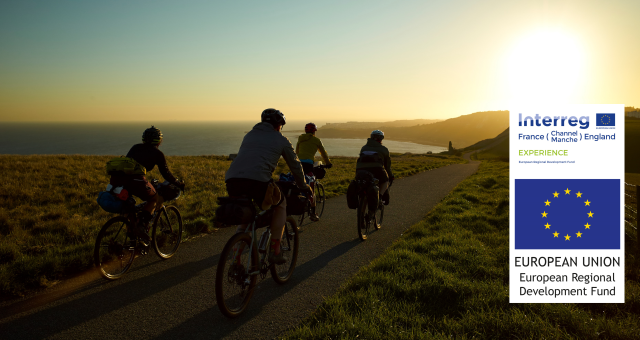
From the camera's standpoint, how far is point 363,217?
7371mm

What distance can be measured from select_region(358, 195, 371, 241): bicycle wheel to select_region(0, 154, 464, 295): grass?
12.2ft

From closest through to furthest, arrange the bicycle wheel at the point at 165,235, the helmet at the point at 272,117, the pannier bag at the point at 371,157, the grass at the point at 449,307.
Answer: the grass at the point at 449,307
the helmet at the point at 272,117
the bicycle wheel at the point at 165,235
the pannier bag at the point at 371,157

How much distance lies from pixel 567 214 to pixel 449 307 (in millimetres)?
2405

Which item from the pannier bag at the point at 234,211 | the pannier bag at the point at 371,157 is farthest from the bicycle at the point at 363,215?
the pannier bag at the point at 234,211

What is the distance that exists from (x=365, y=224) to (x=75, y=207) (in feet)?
30.5

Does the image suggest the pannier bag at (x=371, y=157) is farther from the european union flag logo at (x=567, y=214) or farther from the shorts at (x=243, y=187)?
the shorts at (x=243, y=187)

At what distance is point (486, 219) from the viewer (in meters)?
9.12

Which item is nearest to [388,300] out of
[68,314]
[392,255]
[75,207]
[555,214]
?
[392,255]

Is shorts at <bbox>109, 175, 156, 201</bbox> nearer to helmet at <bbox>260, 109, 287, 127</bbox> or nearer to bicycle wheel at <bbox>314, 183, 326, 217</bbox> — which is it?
helmet at <bbox>260, 109, 287, 127</bbox>

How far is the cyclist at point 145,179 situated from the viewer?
5112 millimetres

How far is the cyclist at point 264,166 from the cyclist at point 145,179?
181 cm

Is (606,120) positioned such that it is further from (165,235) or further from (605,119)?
(165,235)

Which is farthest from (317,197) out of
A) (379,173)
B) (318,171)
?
(379,173)

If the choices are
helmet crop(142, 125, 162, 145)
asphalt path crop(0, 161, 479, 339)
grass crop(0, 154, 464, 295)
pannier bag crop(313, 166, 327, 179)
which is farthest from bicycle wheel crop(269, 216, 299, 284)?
grass crop(0, 154, 464, 295)
